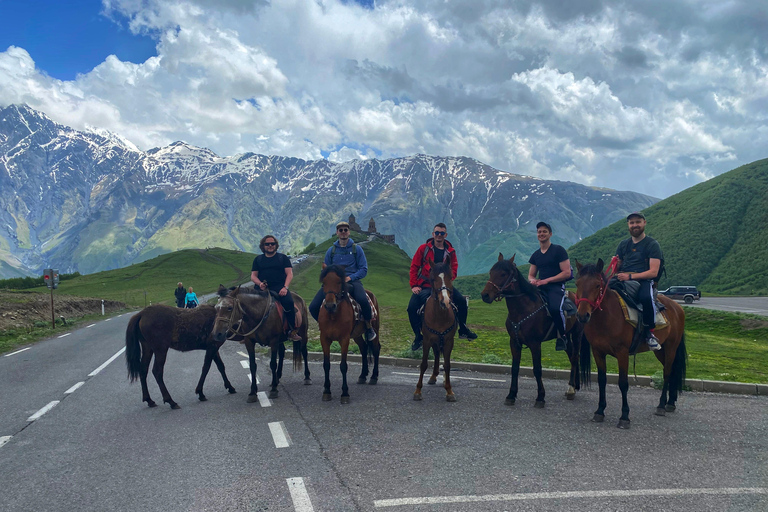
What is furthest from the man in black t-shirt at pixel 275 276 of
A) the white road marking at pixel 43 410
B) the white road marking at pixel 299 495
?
the white road marking at pixel 299 495

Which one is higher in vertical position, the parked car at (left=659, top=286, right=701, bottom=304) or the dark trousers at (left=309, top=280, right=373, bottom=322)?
the dark trousers at (left=309, top=280, right=373, bottom=322)

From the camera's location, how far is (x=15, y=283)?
101 meters

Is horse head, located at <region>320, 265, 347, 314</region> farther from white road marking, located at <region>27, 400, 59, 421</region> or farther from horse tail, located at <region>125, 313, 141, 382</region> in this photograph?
white road marking, located at <region>27, 400, 59, 421</region>

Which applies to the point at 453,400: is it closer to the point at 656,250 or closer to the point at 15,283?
the point at 656,250

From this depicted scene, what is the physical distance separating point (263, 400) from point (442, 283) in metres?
4.87

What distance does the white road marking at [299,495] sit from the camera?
17.6 ft

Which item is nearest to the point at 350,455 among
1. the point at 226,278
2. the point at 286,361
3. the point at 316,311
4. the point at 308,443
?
the point at 308,443

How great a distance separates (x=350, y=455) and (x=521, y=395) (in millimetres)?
5473

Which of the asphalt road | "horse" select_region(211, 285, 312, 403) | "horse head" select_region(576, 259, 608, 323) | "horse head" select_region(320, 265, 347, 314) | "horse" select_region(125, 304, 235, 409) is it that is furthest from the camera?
"horse" select_region(125, 304, 235, 409)

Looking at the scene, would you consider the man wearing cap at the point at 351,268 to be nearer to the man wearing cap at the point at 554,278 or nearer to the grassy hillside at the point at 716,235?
the man wearing cap at the point at 554,278

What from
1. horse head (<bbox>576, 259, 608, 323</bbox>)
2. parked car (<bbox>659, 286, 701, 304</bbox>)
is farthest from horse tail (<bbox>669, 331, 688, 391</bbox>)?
parked car (<bbox>659, 286, 701, 304</bbox>)

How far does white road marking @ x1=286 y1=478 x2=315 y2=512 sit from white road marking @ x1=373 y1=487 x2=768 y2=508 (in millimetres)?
796

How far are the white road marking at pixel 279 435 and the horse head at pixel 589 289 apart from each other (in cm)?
580

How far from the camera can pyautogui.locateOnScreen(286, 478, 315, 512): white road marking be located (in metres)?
5.38
